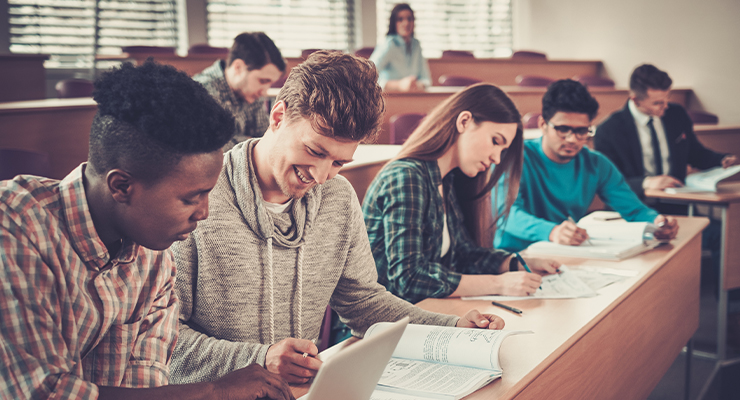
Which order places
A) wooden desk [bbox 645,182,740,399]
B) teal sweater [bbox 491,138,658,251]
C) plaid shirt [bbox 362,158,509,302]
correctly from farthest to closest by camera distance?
wooden desk [bbox 645,182,740,399]
teal sweater [bbox 491,138,658,251]
plaid shirt [bbox 362,158,509,302]

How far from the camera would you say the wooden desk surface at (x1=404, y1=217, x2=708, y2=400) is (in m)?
1.13

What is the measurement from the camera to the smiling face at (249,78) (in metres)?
3.16

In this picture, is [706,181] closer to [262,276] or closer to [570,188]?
[570,188]

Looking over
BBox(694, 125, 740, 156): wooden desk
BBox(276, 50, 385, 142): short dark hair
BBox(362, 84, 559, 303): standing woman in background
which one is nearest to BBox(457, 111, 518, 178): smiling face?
BBox(362, 84, 559, 303): standing woman in background

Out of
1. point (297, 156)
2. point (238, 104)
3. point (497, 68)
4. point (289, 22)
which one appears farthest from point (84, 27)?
point (297, 156)

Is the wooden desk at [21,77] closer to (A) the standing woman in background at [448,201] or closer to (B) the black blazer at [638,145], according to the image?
(A) the standing woman in background at [448,201]

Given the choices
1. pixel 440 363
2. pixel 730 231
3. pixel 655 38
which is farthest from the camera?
pixel 655 38

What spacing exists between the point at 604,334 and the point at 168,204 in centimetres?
109

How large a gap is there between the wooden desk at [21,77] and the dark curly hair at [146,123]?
14.7 ft

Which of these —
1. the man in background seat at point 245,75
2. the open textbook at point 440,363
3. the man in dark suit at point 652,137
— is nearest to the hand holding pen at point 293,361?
the open textbook at point 440,363

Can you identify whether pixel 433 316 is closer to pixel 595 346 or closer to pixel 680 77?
pixel 595 346

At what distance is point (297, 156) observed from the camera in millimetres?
1104

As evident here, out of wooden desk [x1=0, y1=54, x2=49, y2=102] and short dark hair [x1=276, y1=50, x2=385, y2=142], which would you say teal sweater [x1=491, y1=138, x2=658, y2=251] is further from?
wooden desk [x1=0, y1=54, x2=49, y2=102]

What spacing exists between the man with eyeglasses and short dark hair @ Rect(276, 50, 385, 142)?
116 cm
